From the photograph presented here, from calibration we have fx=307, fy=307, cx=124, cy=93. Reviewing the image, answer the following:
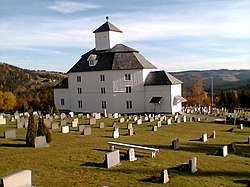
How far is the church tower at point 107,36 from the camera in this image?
174 feet

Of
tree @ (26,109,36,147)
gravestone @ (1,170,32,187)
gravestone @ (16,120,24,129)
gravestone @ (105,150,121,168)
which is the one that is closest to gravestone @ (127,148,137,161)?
gravestone @ (105,150,121,168)

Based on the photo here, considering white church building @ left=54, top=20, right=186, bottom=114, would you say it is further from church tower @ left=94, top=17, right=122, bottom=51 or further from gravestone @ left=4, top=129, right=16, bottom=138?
gravestone @ left=4, top=129, right=16, bottom=138

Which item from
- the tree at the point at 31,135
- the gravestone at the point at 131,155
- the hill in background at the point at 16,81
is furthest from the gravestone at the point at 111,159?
the hill in background at the point at 16,81

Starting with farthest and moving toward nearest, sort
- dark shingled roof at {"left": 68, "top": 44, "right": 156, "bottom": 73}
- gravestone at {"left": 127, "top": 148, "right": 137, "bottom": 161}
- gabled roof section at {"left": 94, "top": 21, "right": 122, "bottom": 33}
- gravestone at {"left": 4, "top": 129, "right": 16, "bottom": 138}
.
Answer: gabled roof section at {"left": 94, "top": 21, "right": 122, "bottom": 33}
dark shingled roof at {"left": 68, "top": 44, "right": 156, "bottom": 73}
gravestone at {"left": 4, "top": 129, "right": 16, "bottom": 138}
gravestone at {"left": 127, "top": 148, "right": 137, "bottom": 161}

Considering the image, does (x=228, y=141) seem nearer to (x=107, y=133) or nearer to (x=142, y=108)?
(x=107, y=133)

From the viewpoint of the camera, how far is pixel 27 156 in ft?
50.1

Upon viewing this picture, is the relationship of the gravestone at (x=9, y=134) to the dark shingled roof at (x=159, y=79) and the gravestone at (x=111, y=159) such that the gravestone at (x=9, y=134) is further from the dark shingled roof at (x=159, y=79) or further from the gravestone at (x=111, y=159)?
the dark shingled roof at (x=159, y=79)

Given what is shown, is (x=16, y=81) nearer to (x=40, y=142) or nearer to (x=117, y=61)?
(x=117, y=61)

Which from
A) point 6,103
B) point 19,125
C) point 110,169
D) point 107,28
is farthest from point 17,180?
point 6,103

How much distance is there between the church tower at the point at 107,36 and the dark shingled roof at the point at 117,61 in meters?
1.07

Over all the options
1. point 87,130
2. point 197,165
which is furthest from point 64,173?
point 87,130

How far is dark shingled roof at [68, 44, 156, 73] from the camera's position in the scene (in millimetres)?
48469

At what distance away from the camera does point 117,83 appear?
48781mm

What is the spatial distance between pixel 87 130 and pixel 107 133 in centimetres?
188
